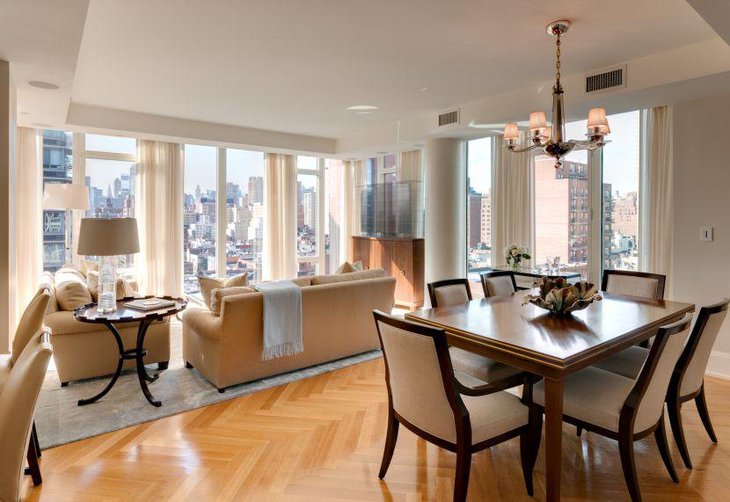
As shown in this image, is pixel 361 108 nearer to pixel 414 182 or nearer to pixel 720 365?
pixel 414 182

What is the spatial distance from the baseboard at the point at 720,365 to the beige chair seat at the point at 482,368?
230 centimetres

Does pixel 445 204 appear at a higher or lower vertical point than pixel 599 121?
lower

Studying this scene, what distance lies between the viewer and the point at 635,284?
11.6 feet

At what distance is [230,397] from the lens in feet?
10.9

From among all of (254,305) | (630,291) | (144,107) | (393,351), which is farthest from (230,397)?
(144,107)

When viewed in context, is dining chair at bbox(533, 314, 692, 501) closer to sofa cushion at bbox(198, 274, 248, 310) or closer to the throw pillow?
sofa cushion at bbox(198, 274, 248, 310)

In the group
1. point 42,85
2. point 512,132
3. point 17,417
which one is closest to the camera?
point 17,417

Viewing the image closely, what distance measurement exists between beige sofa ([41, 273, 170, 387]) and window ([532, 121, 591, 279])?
4350mm

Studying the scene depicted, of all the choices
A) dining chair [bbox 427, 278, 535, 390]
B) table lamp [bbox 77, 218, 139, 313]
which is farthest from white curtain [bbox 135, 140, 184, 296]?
dining chair [bbox 427, 278, 535, 390]

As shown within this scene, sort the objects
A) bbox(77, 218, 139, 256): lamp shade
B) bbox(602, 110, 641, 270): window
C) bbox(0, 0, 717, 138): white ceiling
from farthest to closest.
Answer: bbox(602, 110, 641, 270): window
bbox(77, 218, 139, 256): lamp shade
bbox(0, 0, 717, 138): white ceiling

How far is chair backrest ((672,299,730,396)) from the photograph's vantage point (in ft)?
7.18

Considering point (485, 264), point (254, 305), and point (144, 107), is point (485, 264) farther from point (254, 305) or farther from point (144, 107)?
point (144, 107)

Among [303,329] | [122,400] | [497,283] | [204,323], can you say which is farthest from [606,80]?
[122,400]

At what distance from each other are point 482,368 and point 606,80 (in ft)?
9.02
